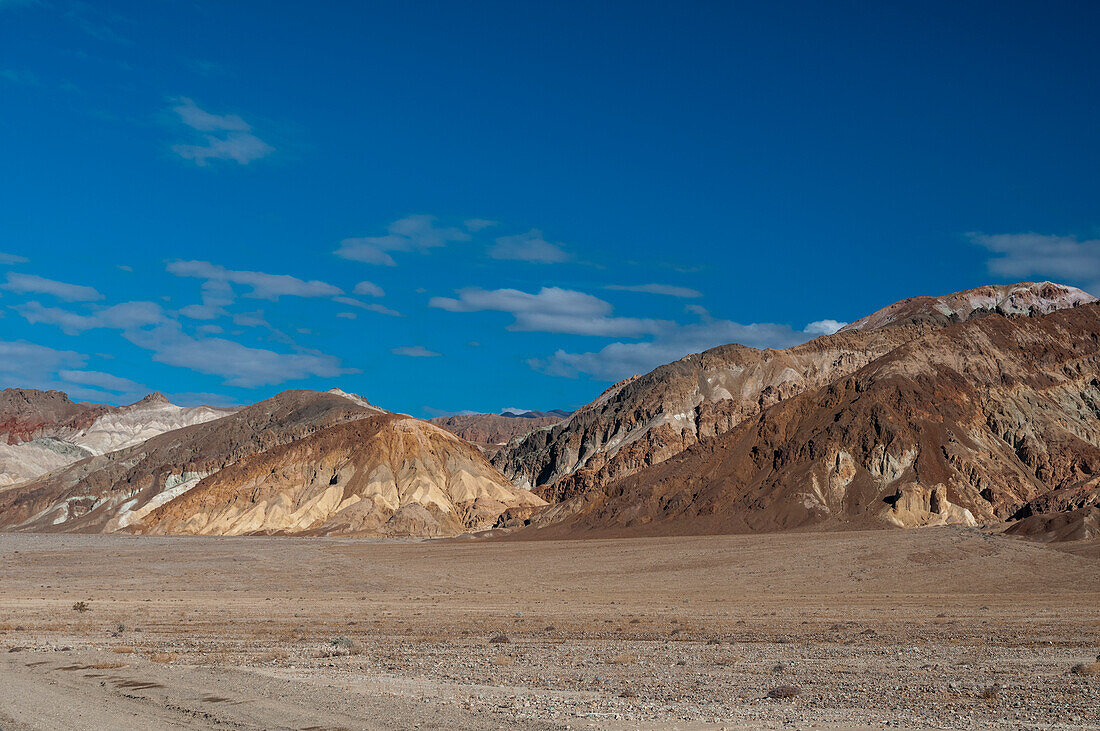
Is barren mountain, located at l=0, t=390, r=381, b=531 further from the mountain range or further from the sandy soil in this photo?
the sandy soil

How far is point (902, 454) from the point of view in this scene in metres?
93.4

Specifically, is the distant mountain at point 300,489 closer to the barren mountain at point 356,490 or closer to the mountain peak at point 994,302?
the barren mountain at point 356,490

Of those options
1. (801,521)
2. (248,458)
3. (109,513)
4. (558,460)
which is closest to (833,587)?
(801,521)

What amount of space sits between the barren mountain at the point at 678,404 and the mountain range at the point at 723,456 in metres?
0.36

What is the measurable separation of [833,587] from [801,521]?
35254 millimetres

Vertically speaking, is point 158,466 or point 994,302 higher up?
point 994,302

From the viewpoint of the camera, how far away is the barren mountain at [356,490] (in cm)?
12062

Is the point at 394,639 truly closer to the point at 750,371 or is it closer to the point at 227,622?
the point at 227,622

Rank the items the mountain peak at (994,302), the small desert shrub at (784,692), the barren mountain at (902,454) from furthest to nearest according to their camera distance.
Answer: the mountain peak at (994,302)
the barren mountain at (902,454)
the small desert shrub at (784,692)

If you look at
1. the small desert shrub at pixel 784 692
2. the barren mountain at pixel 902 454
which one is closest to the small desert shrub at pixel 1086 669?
the small desert shrub at pixel 784 692

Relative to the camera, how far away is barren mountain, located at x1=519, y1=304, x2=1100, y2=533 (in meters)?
88.4

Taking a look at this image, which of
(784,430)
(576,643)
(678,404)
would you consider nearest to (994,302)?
(678,404)

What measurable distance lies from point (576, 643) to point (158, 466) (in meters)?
143

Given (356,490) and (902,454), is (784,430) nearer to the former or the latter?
(902,454)
